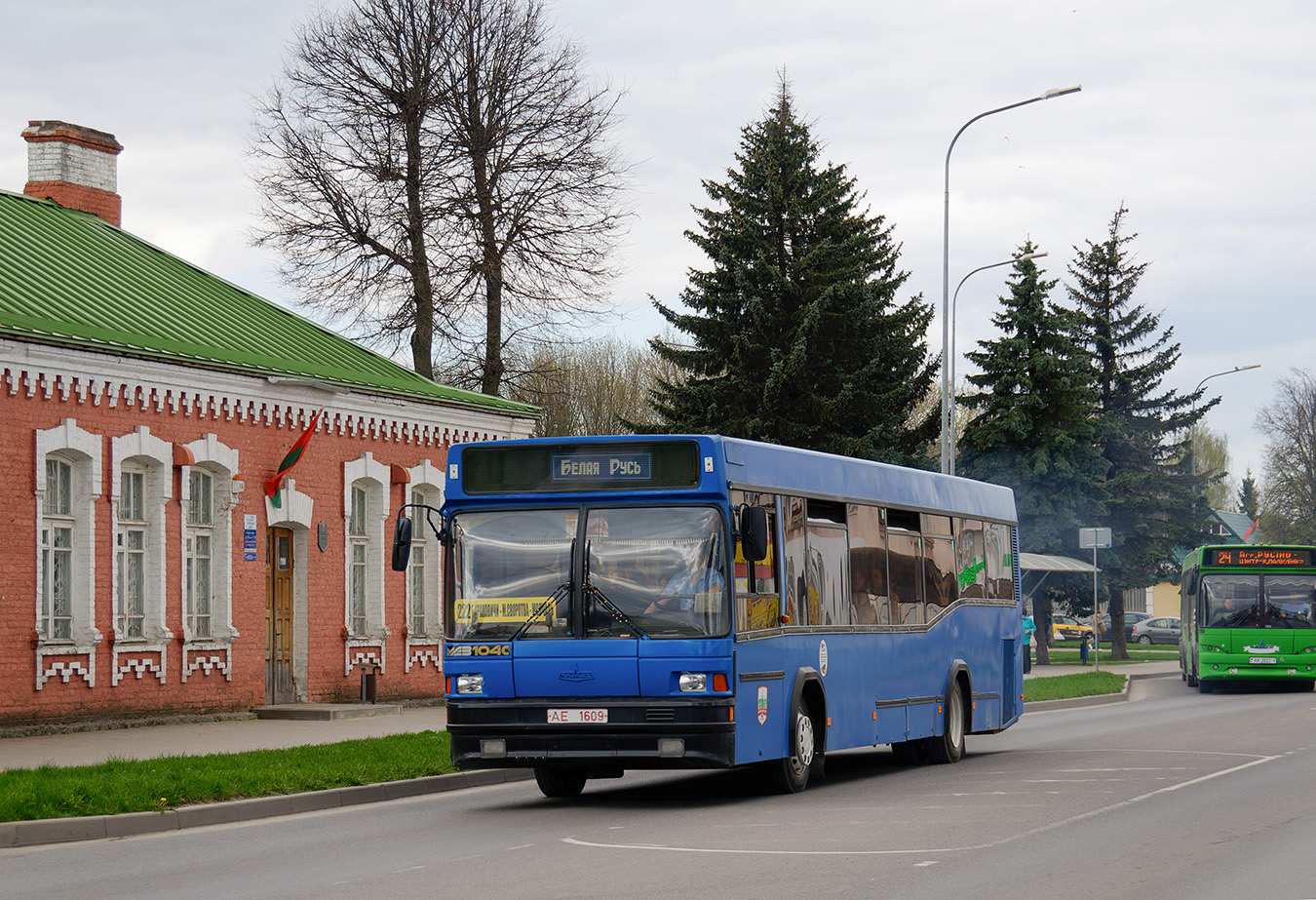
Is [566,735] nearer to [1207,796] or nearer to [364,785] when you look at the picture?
[364,785]

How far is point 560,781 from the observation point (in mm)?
15305

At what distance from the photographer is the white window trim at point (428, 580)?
2902 cm

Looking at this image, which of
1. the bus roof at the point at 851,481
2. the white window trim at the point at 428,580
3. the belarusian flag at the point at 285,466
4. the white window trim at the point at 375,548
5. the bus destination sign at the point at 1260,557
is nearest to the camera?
the bus roof at the point at 851,481

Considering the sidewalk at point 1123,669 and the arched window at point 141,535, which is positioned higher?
the arched window at point 141,535

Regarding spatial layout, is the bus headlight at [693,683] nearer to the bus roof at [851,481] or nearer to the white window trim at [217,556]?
the bus roof at [851,481]

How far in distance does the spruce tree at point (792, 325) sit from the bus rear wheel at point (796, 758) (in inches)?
1033

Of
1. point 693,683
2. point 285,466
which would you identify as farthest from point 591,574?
point 285,466

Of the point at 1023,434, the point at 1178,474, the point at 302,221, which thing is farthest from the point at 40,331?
the point at 1178,474

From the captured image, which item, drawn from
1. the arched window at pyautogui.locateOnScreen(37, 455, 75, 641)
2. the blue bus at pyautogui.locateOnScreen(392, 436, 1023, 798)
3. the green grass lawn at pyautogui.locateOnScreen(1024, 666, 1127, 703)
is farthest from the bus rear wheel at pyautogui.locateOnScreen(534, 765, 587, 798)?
the green grass lawn at pyautogui.locateOnScreen(1024, 666, 1127, 703)

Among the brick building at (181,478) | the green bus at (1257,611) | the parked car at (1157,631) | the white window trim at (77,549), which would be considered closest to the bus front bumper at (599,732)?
the brick building at (181,478)

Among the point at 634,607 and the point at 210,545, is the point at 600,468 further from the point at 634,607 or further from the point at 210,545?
the point at 210,545

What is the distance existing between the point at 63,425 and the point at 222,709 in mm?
5039

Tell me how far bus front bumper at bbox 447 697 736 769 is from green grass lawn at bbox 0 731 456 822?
7.26 feet

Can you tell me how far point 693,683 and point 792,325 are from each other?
30498mm
